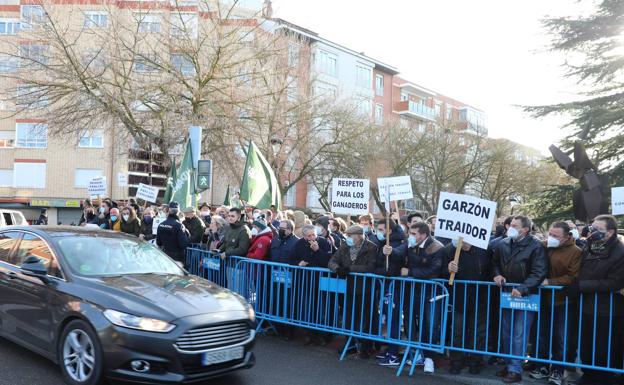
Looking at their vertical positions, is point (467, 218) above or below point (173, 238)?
above

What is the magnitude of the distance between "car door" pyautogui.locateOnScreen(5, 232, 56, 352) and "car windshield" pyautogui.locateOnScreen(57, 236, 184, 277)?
244 mm

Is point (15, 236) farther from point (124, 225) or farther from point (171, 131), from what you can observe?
point (171, 131)

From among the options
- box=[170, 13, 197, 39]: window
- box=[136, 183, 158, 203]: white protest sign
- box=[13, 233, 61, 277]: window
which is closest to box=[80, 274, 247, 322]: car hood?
box=[13, 233, 61, 277]: window

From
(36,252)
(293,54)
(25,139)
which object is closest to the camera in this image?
(36,252)

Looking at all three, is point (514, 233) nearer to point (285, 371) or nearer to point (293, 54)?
point (285, 371)

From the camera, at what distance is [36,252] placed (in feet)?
19.2

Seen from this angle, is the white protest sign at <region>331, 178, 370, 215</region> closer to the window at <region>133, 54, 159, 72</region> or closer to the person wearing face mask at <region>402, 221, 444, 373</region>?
the person wearing face mask at <region>402, 221, 444, 373</region>

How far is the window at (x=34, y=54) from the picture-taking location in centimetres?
1719

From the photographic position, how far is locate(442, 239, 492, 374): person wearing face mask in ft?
20.7

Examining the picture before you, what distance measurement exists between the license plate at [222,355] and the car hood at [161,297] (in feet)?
1.26

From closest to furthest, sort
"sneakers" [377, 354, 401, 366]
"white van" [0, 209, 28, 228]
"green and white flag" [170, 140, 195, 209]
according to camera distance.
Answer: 1. "sneakers" [377, 354, 401, 366]
2. "green and white flag" [170, 140, 195, 209]
3. "white van" [0, 209, 28, 228]

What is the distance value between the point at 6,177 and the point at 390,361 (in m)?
38.8

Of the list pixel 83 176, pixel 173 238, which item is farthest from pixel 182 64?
pixel 83 176

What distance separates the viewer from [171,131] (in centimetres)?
1783
